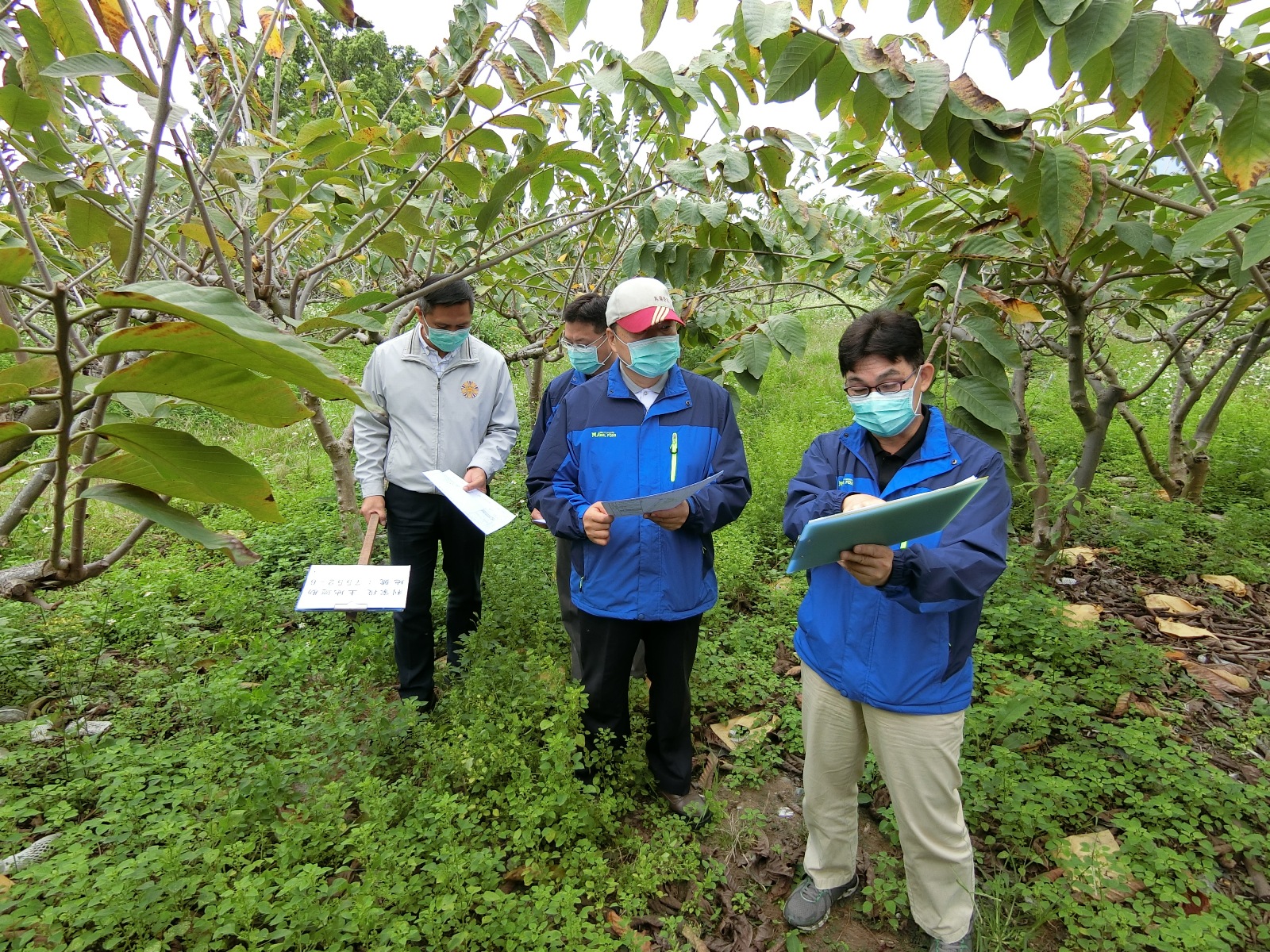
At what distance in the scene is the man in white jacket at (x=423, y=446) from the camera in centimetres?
289

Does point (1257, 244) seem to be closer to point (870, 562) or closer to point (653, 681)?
point (870, 562)

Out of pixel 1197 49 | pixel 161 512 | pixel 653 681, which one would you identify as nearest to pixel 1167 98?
pixel 1197 49

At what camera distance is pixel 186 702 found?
2824mm

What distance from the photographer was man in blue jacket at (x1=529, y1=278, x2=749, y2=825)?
7.24 feet

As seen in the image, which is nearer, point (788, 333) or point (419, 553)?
point (788, 333)

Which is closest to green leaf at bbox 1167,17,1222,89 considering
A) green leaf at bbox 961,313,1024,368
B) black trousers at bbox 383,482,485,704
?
green leaf at bbox 961,313,1024,368

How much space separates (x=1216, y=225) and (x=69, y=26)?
2.23 m

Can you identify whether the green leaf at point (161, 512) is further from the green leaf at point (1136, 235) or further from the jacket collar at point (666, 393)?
the green leaf at point (1136, 235)

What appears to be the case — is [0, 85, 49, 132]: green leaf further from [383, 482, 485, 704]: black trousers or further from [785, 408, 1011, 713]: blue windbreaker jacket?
[383, 482, 485, 704]: black trousers

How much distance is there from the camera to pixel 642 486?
224cm

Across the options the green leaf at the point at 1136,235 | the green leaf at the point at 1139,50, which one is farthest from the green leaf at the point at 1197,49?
the green leaf at the point at 1136,235

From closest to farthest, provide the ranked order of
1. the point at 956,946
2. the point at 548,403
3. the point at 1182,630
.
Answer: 1. the point at 956,946
2. the point at 548,403
3. the point at 1182,630

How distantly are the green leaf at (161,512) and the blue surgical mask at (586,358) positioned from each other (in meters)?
2.55

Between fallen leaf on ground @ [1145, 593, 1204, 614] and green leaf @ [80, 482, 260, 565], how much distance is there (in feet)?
14.8
